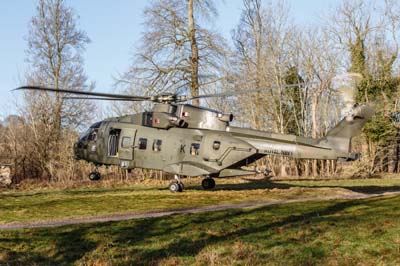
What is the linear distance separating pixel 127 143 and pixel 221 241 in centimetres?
1087

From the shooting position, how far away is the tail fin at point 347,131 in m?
16.2

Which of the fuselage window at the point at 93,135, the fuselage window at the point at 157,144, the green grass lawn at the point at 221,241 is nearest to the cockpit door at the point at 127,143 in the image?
the fuselage window at the point at 157,144

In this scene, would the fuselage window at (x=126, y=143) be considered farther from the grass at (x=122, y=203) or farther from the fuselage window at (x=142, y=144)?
the grass at (x=122, y=203)

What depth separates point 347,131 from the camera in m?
16.8

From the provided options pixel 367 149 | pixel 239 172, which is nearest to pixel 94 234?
pixel 239 172

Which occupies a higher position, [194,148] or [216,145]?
[216,145]

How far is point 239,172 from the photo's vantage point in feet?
59.1

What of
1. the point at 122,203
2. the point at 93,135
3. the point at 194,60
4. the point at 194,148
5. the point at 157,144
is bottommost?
the point at 122,203

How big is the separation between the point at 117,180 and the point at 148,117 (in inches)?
426

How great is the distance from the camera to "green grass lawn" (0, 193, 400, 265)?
25.8 ft

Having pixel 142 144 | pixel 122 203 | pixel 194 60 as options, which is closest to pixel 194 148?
pixel 142 144

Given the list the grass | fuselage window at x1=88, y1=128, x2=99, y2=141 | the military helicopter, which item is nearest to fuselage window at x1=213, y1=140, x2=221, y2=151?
the military helicopter

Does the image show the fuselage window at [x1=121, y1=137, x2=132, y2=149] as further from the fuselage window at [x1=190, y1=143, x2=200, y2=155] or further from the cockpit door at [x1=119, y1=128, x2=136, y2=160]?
the fuselage window at [x1=190, y1=143, x2=200, y2=155]

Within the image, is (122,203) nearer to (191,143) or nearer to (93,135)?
(191,143)
